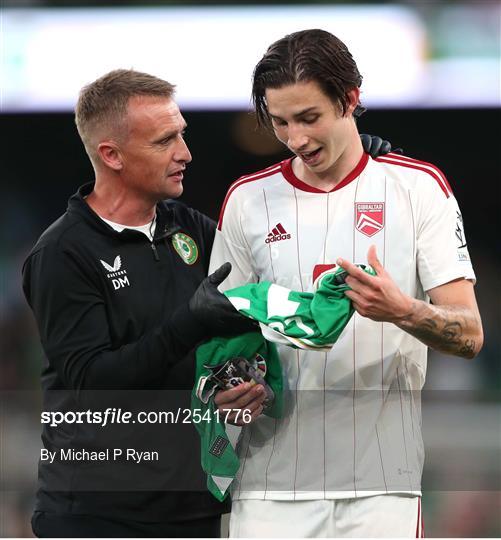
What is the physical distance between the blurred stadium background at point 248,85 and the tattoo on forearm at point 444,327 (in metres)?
4.15

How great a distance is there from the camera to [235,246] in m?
2.95

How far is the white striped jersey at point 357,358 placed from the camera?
2752 millimetres

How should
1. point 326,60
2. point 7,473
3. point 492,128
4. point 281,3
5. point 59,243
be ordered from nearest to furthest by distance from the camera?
1. point 326,60
2. point 59,243
3. point 7,473
4. point 281,3
5. point 492,128

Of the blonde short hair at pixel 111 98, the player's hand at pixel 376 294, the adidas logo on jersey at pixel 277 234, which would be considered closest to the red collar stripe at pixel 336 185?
the adidas logo on jersey at pixel 277 234

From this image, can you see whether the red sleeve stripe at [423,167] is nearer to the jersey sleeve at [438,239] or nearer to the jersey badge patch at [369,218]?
the jersey sleeve at [438,239]

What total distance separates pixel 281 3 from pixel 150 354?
16.3 ft

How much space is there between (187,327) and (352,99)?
0.75 meters

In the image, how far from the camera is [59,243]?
298 centimetres

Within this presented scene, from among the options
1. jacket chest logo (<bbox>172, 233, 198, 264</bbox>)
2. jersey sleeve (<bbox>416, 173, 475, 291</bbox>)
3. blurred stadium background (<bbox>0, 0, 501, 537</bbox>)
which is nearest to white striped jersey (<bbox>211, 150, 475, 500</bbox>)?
jersey sleeve (<bbox>416, 173, 475, 291</bbox>)

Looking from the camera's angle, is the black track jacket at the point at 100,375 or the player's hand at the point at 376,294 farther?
the black track jacket at the point at 100,375

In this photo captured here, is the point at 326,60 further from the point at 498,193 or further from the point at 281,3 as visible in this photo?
the point at 498,193

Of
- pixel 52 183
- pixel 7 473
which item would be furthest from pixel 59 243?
pixel 52 183

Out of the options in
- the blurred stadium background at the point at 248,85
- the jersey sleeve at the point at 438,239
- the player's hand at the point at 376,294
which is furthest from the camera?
the blurred stadium background at the point at 248,85

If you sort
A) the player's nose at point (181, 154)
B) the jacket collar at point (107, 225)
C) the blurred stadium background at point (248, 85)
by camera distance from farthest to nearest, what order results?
the blurred stadium background at point (248, 85), the player's nose at point (181, 154), the jacket collar at point (107, 225)
